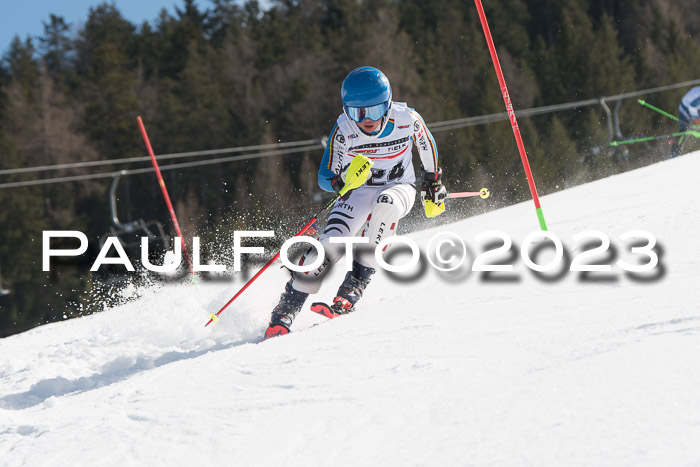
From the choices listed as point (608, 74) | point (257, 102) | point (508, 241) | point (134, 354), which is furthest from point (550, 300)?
point (608, 74)

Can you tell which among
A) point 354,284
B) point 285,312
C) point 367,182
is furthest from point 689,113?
point 285,312

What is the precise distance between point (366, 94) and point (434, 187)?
2.65ft

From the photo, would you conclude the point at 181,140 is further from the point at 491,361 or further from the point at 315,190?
the point at 491,361

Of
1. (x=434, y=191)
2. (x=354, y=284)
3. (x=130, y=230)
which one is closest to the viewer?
(x=354, y=284)

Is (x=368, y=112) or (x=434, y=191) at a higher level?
(x=368, y=112)

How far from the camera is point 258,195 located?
38219mm

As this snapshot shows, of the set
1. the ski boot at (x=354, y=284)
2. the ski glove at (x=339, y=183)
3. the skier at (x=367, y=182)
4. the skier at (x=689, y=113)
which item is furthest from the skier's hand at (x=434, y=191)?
the skier at (x=689, y=113)

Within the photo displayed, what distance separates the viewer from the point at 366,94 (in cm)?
446

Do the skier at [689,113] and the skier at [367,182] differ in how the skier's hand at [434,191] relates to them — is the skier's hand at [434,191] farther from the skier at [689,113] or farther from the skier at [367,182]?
the skier at [689,113]

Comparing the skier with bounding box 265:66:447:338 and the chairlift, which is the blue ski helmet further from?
the chairlift

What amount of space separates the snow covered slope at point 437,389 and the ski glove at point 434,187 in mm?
556

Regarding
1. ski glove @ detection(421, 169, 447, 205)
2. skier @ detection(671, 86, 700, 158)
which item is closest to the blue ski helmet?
ski glove @ detection(421, 169, 447, 205)

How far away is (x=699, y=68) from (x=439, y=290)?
43219mm

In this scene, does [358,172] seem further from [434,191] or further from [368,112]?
[434,191]
